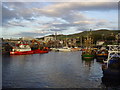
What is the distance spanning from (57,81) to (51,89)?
3464 millimetres

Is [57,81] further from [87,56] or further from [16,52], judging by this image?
[16,52]

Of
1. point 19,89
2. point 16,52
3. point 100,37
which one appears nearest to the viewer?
point 19,89

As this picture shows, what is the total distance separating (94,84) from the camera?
68.1ft

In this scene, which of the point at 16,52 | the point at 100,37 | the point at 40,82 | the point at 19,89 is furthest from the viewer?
the point at 100,37

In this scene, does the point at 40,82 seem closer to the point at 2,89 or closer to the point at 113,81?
the point at 2,89

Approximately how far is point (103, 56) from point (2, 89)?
37722 millimetres

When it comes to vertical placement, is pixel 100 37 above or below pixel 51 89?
above

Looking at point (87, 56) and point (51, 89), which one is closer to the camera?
point (51, 89)

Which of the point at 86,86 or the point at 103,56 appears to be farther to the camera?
the point at 103,56

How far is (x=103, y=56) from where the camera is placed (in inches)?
2009

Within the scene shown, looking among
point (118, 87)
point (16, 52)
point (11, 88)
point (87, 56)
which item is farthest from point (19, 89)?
point (16, 52)

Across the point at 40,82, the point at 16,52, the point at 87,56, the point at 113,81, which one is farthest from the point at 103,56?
the point at 16,52

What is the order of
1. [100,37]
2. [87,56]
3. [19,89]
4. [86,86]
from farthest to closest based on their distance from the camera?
[100,37], [87,56], [86,86], [19,89]

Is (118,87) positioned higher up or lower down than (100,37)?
lower down
